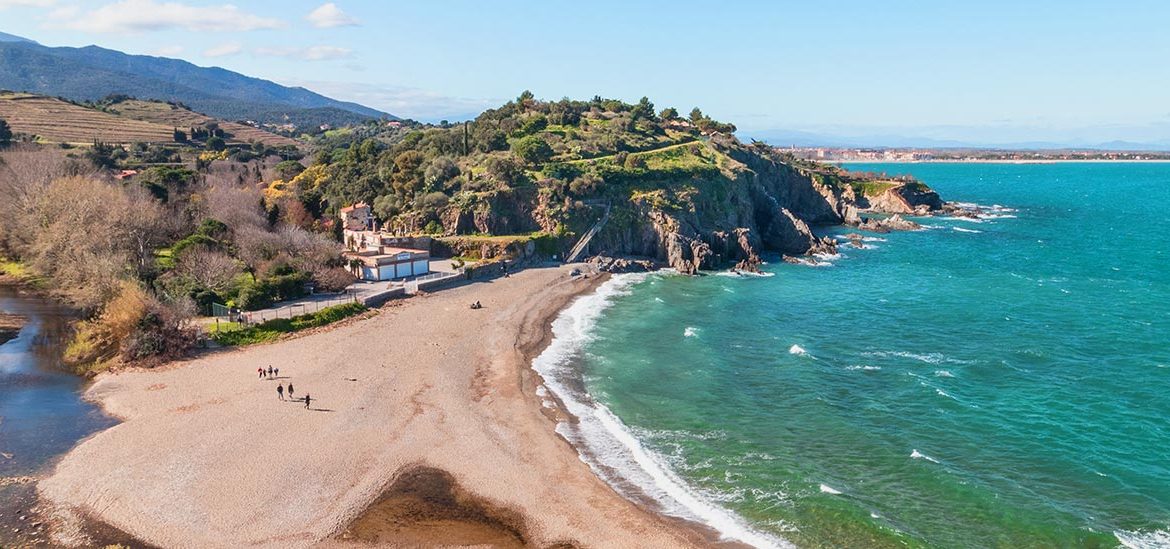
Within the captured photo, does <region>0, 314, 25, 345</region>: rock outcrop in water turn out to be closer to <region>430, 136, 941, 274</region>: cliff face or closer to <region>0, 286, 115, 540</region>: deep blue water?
<region>0, 286, 115, 540</region>: deep blue water

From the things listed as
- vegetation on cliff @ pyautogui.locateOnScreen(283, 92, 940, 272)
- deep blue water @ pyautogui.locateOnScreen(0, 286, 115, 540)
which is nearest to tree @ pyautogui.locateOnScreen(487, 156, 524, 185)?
vegetation on cliff @ pyautogui.locateOnScreen(283, 92, 940, 272)

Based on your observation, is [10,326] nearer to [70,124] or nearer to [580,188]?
[580,188]

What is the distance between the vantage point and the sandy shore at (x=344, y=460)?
71.3 feet

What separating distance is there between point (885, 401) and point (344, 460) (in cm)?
2471

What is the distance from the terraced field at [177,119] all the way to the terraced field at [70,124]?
8.11 m

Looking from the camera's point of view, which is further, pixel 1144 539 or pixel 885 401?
pixel 885 401

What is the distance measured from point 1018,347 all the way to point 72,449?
48053 mm

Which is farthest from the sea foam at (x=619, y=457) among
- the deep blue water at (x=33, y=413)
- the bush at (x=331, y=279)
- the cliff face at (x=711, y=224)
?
the cliff face at (x=711, y=224)

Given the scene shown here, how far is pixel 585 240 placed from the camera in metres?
66.0

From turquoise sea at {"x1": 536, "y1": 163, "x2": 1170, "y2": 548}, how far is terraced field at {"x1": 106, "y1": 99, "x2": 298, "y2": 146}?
11301cm

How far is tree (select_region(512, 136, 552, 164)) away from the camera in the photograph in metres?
75.0

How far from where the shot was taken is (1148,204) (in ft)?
405

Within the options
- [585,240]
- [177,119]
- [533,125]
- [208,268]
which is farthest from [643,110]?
[177,119]

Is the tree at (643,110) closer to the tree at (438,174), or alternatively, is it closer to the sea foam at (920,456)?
the tree at (438,174)
